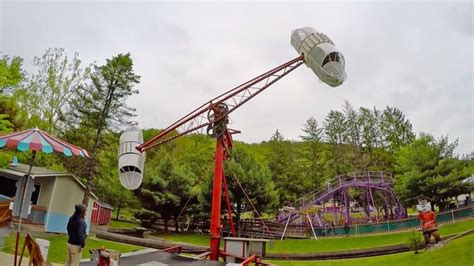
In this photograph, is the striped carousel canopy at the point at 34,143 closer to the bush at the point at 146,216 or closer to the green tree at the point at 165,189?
the green tree at the point at 165,189

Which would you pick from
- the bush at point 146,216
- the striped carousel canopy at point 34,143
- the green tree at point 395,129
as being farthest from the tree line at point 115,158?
the green tree at point 395,129

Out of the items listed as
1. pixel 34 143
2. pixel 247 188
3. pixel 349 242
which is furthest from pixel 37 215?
pixel 349 242

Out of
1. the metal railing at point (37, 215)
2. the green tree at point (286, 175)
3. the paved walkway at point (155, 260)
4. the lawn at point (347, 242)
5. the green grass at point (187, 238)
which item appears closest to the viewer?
the paved walkway at point (155, 260)

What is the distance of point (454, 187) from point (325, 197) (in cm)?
929

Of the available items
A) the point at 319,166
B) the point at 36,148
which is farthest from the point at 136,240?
the point at 319,166

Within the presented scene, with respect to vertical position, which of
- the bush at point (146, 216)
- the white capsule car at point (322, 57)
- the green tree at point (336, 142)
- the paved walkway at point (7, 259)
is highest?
the green tree at point (336, 142)

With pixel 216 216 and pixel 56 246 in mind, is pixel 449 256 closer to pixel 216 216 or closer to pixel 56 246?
pixel 216 216

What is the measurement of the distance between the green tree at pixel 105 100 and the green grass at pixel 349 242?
1232cm

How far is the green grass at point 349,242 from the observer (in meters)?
19.6

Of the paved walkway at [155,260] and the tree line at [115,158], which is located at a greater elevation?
the tree line at [115,158]

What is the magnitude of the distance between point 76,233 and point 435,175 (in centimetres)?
2320

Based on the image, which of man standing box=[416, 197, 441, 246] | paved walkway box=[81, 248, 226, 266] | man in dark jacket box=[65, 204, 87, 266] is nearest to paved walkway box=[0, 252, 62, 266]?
paved walkway box=[81, 248, 226, 266]

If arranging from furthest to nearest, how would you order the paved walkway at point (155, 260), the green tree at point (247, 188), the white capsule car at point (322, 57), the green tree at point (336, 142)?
the green tree at point (336, 142) → the green tree at point (247, 188) → the white capsule car at point (322, 57) → the paved walkway at point (155, 260)

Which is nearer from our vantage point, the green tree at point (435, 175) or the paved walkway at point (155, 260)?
the paved walkway at point (155, 260)
